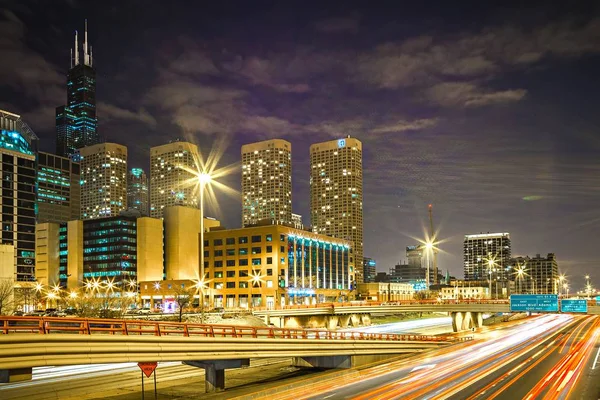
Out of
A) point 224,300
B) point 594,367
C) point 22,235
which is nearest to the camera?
point 594,367

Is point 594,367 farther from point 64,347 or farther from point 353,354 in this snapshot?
point 64,347

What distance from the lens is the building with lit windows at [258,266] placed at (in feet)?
537

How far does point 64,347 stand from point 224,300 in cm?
14466

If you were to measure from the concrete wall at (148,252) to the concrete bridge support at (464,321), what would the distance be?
113817 millimetres

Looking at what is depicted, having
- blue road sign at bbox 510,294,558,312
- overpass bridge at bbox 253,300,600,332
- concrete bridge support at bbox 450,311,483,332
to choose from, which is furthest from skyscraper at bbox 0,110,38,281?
blue road sign at bbox 510,294,558,312

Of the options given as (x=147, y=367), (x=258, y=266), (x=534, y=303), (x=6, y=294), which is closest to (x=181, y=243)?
(x=258, y=266)

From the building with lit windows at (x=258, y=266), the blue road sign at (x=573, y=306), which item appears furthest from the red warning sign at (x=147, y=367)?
the building with lit windows at (x=258, y=266)

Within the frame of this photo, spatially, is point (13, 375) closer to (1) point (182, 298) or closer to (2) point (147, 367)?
(2) point (147, 367)

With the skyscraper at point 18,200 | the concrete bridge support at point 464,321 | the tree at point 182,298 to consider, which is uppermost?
the skyscraper at point 18,200

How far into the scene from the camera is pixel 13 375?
2350cm

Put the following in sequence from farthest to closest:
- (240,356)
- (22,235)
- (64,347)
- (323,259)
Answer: (323,259), (22,235), (240,356), (64,347)

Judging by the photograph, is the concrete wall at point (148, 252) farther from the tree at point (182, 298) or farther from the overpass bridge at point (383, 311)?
the overpass bridge at point (383, 311)

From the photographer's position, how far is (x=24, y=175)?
508ft

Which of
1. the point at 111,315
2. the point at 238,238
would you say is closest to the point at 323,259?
the point at 238,238
